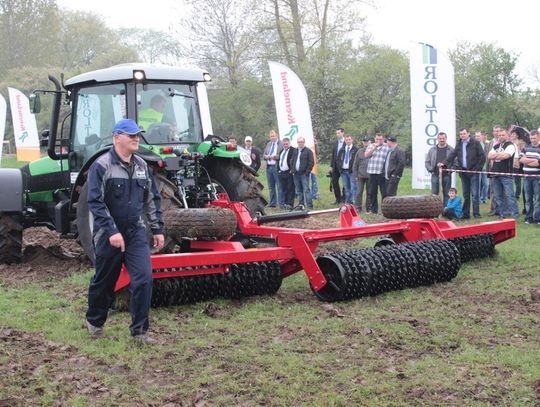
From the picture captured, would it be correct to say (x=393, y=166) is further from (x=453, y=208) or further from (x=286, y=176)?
(x=286, y=176)

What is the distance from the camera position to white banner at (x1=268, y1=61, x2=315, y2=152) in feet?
60.2

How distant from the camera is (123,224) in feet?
18.6

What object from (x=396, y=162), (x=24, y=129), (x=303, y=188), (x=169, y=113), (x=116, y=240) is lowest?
(x=303, y=188)

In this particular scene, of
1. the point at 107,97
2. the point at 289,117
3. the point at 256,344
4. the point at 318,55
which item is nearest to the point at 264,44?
the point at 318,55

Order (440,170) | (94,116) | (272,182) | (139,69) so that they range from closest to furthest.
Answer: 1. (139,69)
2. (94,116)
3. (440,170)
4. (272,182)

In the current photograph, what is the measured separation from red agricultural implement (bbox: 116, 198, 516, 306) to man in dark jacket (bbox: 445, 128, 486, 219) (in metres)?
6.07

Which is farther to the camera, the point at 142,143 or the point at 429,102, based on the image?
the point at 429,102

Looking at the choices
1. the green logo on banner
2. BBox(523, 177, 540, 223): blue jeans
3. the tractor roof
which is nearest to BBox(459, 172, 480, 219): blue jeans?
BBox(523, 177, 540, 223): blue jeans

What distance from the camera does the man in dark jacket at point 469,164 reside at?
13.6 meters

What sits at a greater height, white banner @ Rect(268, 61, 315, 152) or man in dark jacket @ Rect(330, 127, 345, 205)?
white banner @ Rect(268, 61, 315, 152)

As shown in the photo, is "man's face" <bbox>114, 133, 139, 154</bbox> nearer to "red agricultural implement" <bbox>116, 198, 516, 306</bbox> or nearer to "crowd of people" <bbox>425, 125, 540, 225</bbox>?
"red agricultural implement" <bbox>116, 198, 516, 306</bbox>

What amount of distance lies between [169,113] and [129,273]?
307cm

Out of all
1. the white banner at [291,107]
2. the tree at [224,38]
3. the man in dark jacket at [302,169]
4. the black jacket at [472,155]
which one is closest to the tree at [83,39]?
the tree at [224,38]

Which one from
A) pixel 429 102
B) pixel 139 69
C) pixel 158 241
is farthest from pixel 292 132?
pixel 158 241
